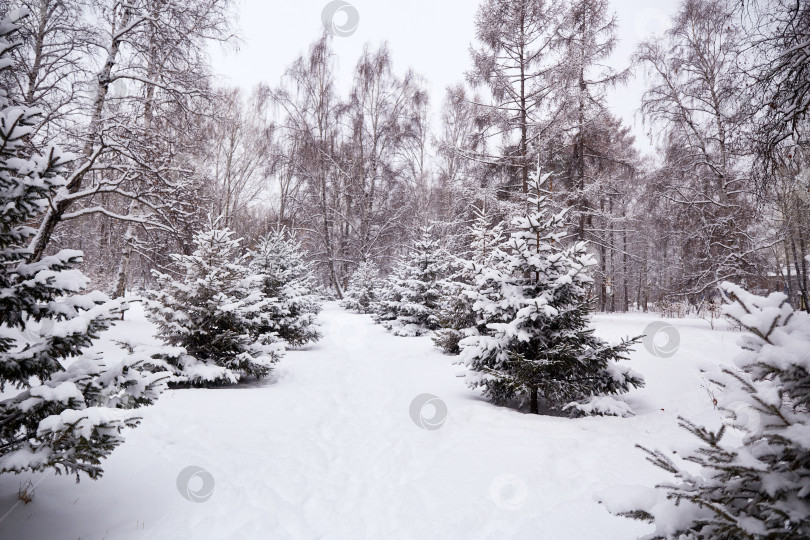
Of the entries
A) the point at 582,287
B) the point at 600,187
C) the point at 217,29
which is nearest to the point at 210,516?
the point at 582,287

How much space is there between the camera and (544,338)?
4.85 m

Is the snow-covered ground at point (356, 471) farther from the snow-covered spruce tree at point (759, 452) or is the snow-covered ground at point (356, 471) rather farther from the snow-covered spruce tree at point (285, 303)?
the snow-covered spruce tree at point (285, 303)

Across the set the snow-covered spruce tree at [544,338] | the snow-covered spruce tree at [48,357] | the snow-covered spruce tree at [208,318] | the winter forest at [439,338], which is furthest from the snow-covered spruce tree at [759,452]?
the snow-covered spruce tree at [208,318]

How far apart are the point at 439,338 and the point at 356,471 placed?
5460 millimetres

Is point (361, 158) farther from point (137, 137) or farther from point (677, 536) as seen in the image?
point (677, 536)

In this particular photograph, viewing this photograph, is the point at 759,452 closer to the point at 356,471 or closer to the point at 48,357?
the point at 356,471

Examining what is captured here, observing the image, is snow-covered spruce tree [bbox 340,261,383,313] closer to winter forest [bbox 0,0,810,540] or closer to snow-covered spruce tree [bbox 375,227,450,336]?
winter forest [bbox 0,0,810,540]

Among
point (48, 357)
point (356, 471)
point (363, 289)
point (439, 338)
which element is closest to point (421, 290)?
point (439, 338)

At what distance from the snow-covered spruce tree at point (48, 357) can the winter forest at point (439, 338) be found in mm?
17

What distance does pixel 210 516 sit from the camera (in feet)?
8.61

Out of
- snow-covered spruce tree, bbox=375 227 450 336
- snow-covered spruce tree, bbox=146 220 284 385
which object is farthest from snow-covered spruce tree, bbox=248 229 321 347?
snow-covered spruce tree, bbox=375 227 450 336

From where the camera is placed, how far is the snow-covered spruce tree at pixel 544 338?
4.63 m

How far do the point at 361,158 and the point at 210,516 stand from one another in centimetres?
2125

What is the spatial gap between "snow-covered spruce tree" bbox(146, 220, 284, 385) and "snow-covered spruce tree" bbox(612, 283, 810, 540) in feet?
19.2
